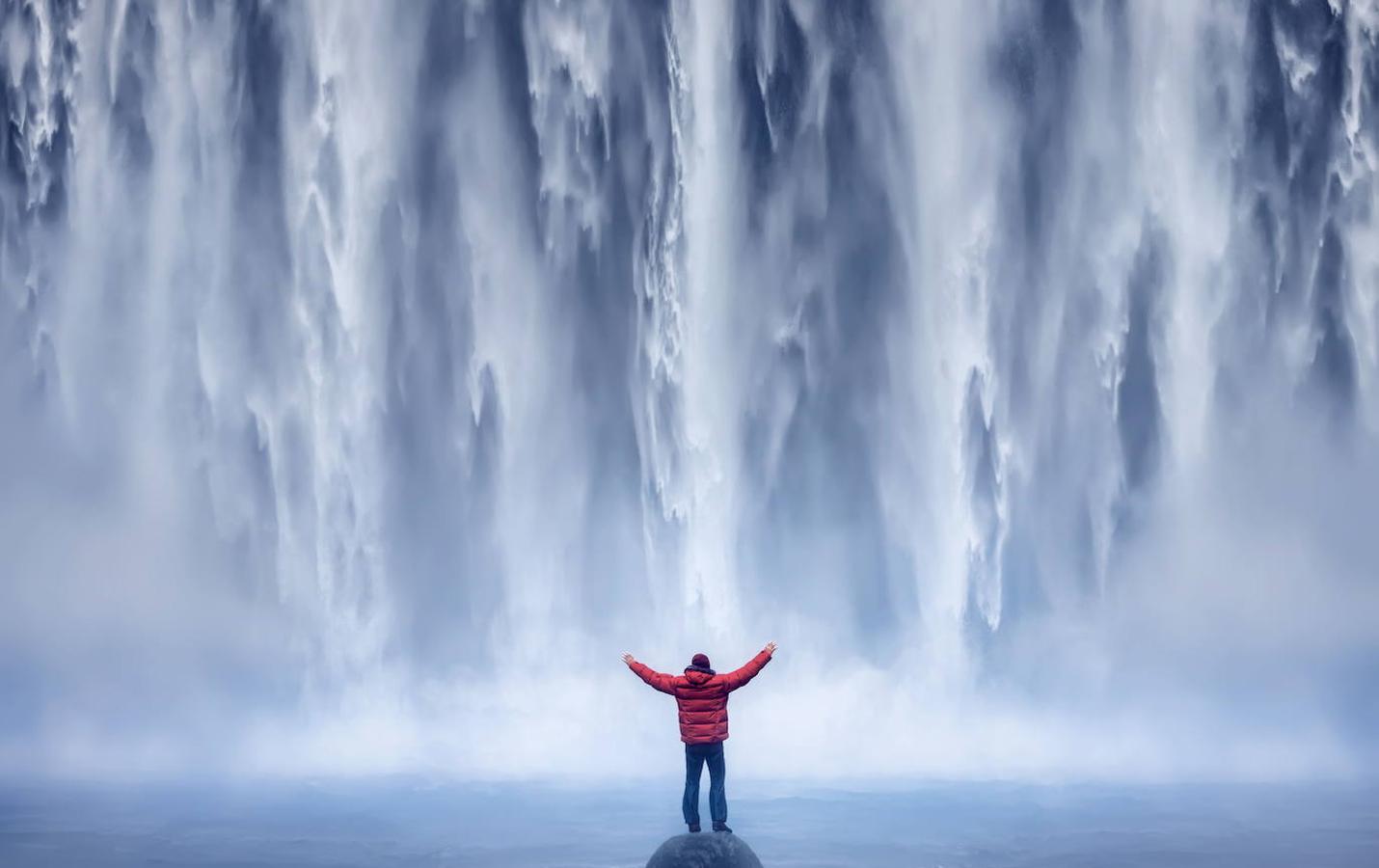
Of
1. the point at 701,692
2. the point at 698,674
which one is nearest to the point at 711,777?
the point at 701,692

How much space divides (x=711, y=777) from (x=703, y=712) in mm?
1096

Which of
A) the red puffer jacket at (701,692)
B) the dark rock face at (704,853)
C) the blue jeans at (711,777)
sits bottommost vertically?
the dark rock face at (704,853)

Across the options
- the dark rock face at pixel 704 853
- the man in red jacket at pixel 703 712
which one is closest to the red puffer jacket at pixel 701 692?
the man in red jacket at pixel 703 712

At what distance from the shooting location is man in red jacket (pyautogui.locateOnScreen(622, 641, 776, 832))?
73.4ft

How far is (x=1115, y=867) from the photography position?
2995cm

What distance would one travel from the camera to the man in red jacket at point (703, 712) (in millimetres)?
22359

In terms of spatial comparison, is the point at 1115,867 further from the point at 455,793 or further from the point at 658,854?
the point at 455,793

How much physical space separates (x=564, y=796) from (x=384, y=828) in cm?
982

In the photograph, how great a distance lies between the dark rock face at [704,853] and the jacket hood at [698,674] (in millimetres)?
2239

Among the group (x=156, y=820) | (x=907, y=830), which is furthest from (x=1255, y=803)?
(x=156, y=820)

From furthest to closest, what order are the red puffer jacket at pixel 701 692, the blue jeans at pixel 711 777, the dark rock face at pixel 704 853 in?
the blue jeans at pixel 711 777, the red puffer jacket at pixel 701 692, the dark rock face at pixel 704 853

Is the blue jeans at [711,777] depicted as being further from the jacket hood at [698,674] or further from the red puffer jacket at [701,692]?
the jacket hood at [698,674]

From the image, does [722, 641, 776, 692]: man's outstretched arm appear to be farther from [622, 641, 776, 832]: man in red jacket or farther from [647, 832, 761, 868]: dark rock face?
[647, 832, 761, 868]: dark rock face

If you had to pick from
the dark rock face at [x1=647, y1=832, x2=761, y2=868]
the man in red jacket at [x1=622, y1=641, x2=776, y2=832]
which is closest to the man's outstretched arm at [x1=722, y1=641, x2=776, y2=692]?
the man in red jacket at [x1=622, y1=641, x2=776, y2=832]
